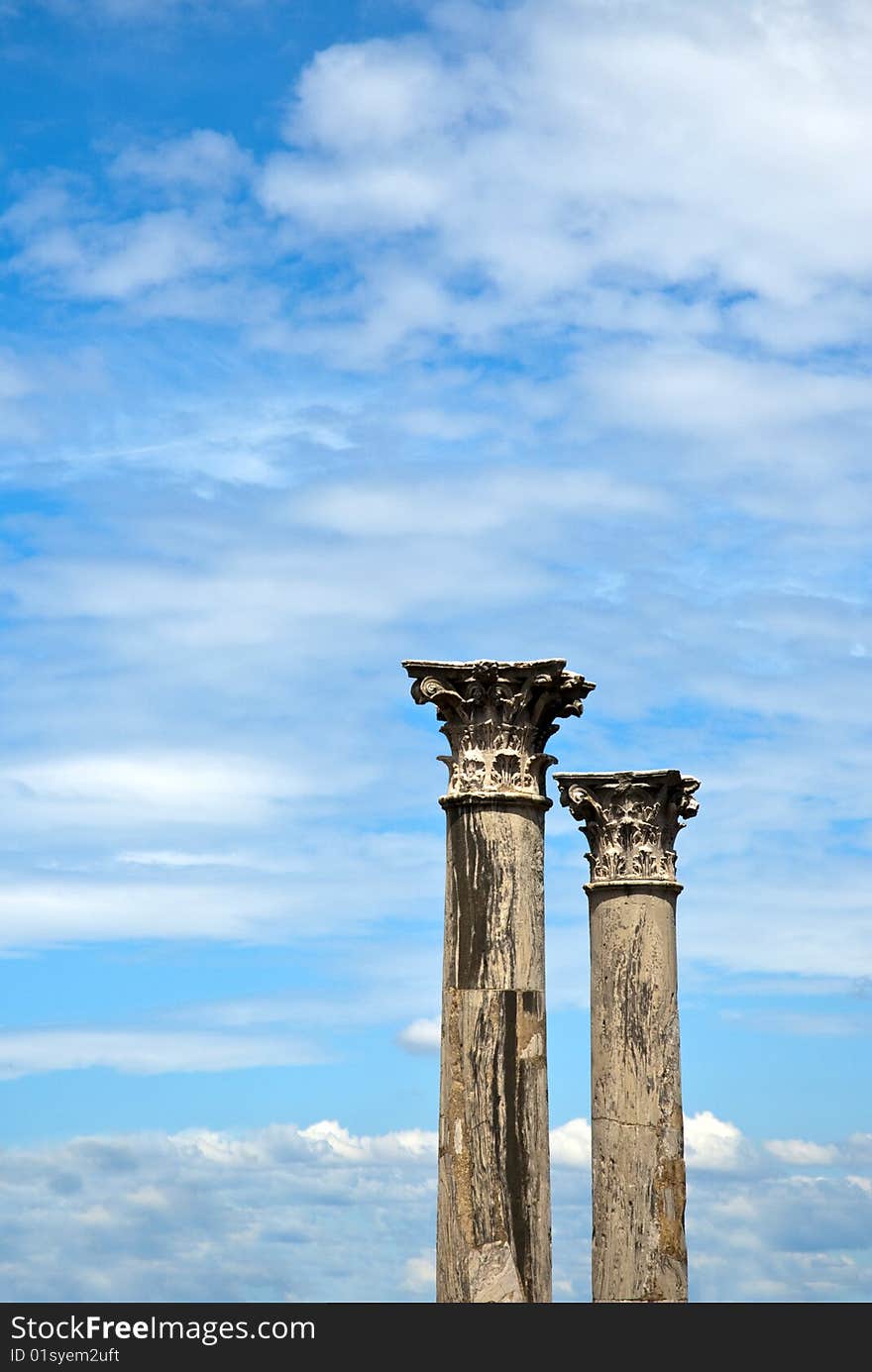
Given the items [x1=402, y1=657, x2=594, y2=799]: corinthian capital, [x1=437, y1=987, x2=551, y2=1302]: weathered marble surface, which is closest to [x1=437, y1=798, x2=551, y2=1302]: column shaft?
[x1=437, y1=987, x2=551, y2=1302]: weathered marble surface

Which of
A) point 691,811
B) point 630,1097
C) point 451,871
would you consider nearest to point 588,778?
point 691,811

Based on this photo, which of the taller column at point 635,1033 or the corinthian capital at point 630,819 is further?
the corinthian capital at point 630,819

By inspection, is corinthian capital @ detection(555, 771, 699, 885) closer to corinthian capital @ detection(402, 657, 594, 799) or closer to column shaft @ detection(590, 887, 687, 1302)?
column shaft @ detection(590, 887, 687, 1302)

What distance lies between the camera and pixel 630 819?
111 feet

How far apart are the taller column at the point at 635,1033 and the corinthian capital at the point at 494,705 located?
313 inches

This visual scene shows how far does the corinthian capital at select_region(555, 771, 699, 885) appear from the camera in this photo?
→ 33688 mm

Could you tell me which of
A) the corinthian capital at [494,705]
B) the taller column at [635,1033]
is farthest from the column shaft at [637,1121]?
the corinthian capital at [494,705]

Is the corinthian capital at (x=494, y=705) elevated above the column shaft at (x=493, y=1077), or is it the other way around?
the corinthian capital at (x=494, y=705)

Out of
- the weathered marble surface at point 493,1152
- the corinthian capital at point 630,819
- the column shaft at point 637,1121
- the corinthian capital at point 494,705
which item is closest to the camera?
the weathered marble surface at point 493,1152

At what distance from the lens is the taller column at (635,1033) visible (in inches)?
1271

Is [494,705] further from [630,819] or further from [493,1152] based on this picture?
[630,819]

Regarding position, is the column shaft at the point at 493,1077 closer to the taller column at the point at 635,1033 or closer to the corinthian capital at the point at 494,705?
the corinthian capital at the point at 494,705

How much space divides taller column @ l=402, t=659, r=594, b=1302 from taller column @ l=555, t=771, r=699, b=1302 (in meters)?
8.24

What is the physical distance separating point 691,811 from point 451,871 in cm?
1050
